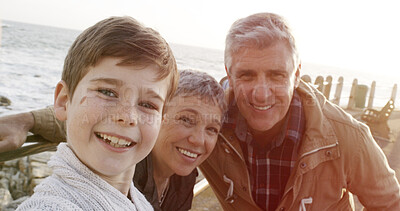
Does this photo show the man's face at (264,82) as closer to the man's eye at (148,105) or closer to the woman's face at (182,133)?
the woman's face at (182,133)

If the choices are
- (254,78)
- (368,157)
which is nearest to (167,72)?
(254,78)

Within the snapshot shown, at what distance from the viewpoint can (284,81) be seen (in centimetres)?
248

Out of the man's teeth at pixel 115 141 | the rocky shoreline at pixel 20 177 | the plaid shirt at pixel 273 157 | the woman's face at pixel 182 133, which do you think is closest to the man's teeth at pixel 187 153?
the woman's face at pixel 182 133

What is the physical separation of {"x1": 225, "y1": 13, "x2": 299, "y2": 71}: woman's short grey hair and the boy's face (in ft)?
3.99

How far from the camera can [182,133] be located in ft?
7.34

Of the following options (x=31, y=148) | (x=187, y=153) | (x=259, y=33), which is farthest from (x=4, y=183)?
(x=259, y=33)

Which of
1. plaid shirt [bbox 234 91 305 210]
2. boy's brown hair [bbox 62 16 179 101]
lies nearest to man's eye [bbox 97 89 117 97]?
boy's brown hair [bbox 62 16 179 101]

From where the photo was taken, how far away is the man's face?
8.05 feet

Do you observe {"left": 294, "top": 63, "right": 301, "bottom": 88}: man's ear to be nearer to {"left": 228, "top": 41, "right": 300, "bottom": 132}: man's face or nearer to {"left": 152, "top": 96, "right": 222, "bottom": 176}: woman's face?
{"left": 228, "top": 41, "right": 300, "bottom": 132}: man's face

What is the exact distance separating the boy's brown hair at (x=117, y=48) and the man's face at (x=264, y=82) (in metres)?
1.00

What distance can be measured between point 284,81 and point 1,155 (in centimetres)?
180

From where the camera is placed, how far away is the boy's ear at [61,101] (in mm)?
1466

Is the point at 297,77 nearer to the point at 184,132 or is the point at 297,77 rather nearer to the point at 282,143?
the point at 282,143

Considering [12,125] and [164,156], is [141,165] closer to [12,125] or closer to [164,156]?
[164,156]
